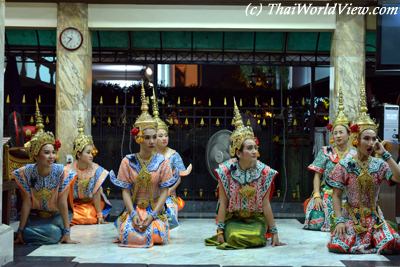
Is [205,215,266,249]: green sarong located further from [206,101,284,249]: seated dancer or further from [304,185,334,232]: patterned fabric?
[304,185,334,232]: patterned fabric

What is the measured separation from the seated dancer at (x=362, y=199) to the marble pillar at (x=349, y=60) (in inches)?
166

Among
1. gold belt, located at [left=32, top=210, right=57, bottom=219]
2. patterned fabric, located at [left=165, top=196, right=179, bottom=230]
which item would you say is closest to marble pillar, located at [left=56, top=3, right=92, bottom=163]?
patterned fabric, located at [left=165, top=196, right=179, bottom=230]

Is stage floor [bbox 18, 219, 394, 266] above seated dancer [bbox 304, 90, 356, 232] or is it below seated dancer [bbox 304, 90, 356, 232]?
below

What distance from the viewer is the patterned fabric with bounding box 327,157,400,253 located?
6.41 meters

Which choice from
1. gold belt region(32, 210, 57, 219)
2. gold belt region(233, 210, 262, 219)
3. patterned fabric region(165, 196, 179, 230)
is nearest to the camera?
gold belt region(233, 210, 262, 219)

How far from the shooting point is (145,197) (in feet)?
23.0

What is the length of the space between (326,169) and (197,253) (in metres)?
2.72

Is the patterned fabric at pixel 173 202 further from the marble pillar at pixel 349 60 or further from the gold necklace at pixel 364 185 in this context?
the marble pillar at pixel 349 60

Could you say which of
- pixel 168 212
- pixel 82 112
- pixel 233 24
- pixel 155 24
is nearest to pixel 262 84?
pixel 233 24

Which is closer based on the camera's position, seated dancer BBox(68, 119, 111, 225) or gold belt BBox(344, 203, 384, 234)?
gold belt BBox(344, 203, 384, 234)

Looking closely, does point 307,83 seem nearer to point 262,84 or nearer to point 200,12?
point 262,84

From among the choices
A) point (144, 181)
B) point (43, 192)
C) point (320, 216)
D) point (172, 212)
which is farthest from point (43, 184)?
point (320, 216)

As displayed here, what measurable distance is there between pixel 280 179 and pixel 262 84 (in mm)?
1908

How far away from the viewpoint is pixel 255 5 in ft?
35.6
